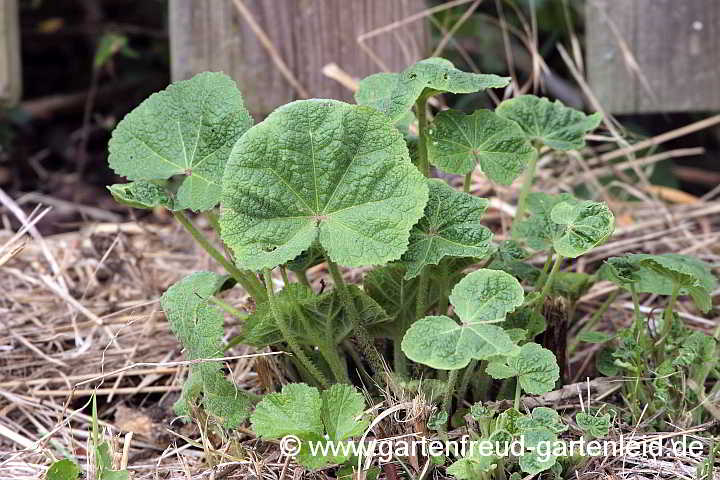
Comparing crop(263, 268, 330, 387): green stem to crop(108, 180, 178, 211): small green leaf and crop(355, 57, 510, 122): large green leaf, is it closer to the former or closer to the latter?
crop(108, 180, 178, 211): small green leaf

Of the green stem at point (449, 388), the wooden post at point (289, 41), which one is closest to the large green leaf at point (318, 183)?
the green stem at point (449, 388)

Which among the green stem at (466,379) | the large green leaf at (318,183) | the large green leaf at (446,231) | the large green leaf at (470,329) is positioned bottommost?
the green stem at (466,379)

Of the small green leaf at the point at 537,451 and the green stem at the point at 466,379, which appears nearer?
the small green leaf at the point at 537,451

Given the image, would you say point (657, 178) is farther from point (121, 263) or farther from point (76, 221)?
point (76, 221)

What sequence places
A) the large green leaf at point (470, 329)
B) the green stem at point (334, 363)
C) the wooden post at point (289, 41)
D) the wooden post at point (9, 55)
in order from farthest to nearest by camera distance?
1. the wooden post at point (9, 55)
2. the wooden post at point (289, 41)
3. the green stem at point (334, 363)
4. the large green leaf at point (470, 329)

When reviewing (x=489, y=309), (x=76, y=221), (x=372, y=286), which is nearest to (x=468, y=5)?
(x=76, y=221)

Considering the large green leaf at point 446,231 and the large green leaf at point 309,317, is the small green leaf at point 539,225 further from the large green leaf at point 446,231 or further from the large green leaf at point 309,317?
the large green leaf at point 309,317
